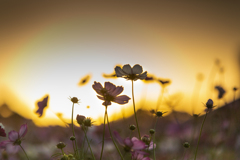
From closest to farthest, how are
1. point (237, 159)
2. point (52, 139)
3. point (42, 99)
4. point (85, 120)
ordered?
point (85, 120)
point (42, 99)
point (237, 159)
point (52, 139)

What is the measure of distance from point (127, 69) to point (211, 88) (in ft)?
3.22

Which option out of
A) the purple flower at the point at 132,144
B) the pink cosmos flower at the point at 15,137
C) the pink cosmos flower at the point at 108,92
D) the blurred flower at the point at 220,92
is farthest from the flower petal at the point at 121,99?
the blurred flower at the point at 220,92

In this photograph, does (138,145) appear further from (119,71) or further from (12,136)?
(12,136)

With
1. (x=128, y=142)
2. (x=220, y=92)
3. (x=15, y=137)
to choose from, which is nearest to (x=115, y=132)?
(x=128, y=142)

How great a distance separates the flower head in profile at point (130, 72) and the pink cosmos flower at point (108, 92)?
69 mm

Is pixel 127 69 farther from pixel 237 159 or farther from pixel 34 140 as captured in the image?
pixel 34 140

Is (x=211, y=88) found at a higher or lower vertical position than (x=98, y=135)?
higher

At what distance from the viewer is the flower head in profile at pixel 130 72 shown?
1.55ft

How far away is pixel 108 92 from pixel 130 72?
3.8 inches

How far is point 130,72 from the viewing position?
48 cm

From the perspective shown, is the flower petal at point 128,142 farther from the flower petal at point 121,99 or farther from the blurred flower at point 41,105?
the blurred flower at point 41,105

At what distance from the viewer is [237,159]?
127 centimetres

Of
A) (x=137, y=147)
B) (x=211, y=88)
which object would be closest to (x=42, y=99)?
(x=137, y=147)

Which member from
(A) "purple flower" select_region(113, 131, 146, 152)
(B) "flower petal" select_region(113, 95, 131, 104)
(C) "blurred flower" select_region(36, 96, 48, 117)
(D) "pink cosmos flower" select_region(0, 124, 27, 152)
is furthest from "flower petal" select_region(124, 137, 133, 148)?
(C) "blurred flower" select_region(36, 96, 48, 117)
